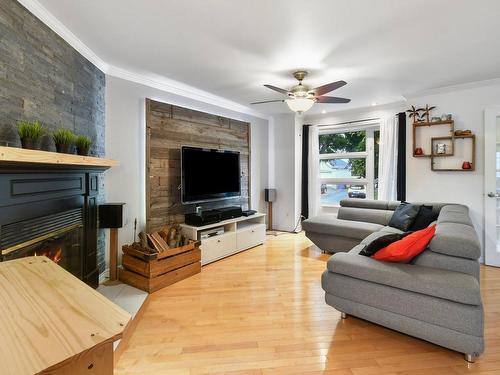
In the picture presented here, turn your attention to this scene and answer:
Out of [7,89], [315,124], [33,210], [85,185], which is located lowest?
[33,210]

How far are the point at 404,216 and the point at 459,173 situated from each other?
104cm

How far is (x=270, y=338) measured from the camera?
2039 millimetres

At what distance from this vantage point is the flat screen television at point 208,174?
3713 mm

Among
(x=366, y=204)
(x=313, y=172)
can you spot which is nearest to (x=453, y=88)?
(x=366, y=204)

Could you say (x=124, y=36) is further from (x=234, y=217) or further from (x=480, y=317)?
(x=480, y=317)

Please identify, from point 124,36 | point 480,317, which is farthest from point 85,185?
point 480,317

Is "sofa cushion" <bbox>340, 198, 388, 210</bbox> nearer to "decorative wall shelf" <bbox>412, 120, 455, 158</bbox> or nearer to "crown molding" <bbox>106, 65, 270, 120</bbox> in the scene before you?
"decorative wall shelf" <bbox>412, 120, 455, 158</bbox>

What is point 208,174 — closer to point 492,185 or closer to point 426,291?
point 426,291

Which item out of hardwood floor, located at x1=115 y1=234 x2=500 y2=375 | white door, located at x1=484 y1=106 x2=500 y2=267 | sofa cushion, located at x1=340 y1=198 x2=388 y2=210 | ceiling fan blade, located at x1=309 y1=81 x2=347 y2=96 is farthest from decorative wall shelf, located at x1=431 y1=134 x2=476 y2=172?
ceiling fan blade, located at x1=309 y1=81 x2=347 y2=96

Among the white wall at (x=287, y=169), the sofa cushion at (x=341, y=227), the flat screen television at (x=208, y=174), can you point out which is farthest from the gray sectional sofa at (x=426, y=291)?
the white wall at (x=287, y=169)

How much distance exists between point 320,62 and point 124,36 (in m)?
1.90

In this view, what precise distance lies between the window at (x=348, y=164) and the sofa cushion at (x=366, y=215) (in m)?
0.89

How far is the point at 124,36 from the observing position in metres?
2.40

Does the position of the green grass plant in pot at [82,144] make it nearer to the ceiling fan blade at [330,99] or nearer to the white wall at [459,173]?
the ceiling fan blade at [330,99]
